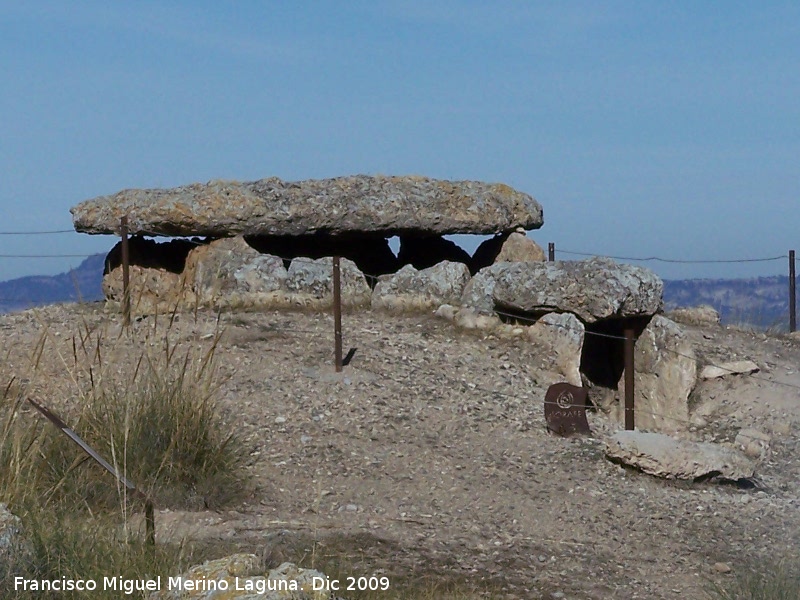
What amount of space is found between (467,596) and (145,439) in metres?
2.29

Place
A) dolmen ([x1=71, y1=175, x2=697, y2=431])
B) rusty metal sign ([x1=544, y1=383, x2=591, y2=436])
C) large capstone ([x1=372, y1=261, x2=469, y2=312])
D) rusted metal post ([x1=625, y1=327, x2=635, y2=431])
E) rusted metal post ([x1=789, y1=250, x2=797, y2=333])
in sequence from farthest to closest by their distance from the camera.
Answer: rusted metal post ([x1=789, y1=250, x2=797, y2=333])
large capstone ([x1=372, y1=261, x2=469, y2=312])
dolmen ([x1=71, y1=175, x2=697, y2=431])
rusted metal post ([x1=625, y1=327, x2=635, y2=431])
rusty metal sign ([x1=544, y1=383, x2=591, y2=436])

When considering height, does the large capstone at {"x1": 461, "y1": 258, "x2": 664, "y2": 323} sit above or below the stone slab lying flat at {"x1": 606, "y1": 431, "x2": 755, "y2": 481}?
above

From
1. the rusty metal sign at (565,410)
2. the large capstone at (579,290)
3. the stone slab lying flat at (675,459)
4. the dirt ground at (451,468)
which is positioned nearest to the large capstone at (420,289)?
the dirt ground at (451,468)

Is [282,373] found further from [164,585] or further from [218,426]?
[164,585]

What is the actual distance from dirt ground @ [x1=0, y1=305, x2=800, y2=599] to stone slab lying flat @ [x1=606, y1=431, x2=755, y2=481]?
0.11m

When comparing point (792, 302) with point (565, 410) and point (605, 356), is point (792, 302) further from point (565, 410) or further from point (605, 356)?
point (565, 410)

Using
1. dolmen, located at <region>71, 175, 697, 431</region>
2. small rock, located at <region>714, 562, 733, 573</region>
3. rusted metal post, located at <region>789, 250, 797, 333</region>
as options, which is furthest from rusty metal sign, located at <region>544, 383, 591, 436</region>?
rusted metal post, located at <region>789, 250, 797, 333</region>

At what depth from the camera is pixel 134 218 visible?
39.6ft

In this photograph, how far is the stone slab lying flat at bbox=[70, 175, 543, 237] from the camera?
12.0 m

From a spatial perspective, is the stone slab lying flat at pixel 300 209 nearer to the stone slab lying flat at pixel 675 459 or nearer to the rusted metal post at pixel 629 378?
the rusted metal post at pixel 629 378

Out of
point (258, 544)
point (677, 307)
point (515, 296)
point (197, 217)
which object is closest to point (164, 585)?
point (258, 544)

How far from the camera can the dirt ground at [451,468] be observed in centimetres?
571

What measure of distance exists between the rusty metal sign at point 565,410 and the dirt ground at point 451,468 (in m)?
0.12

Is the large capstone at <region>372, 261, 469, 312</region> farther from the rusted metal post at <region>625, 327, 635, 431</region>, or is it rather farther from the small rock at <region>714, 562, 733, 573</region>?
the small rock at <region>714, 562, 733, 573</region>
